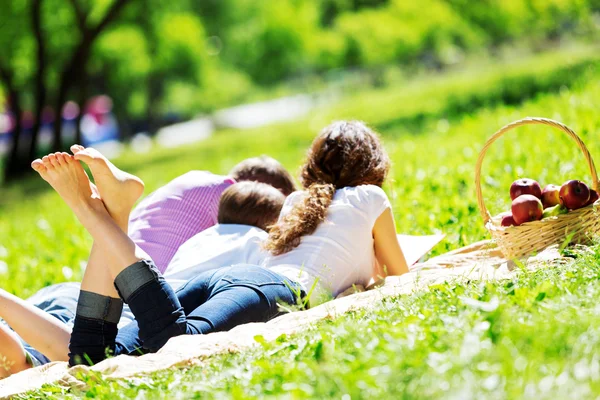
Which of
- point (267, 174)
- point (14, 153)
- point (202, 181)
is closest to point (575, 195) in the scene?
point (267, 174)

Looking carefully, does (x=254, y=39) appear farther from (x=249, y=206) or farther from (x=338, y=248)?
(x=338, y=248)

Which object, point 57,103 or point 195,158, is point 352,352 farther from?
point 57,103

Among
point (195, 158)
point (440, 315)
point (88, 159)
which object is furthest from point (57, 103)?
point (440, 315)

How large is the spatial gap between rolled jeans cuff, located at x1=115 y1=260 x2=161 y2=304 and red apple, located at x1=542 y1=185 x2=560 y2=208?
2135 mm

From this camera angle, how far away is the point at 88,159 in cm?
342

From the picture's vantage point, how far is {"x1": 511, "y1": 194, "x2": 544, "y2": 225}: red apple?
3863 mm

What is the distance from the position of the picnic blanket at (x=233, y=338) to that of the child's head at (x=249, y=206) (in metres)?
0.70

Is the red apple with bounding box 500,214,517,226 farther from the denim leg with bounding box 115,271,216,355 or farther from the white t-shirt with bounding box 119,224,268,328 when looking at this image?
the denim leg with bounding box 115,271,216,355

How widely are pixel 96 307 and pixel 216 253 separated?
0.84m

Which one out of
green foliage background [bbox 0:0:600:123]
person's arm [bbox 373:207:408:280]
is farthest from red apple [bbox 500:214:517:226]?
green foliage background [bbox 0:0:600:123]

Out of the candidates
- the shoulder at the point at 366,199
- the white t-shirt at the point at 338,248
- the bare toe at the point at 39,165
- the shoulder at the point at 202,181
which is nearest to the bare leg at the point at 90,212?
the bare toe at the point at 39,165

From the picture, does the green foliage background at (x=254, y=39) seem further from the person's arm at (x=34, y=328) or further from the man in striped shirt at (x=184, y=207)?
the person's arm at (x=34, y=328)

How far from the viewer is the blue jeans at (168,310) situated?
320cm

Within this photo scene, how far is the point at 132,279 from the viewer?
3.21 m
